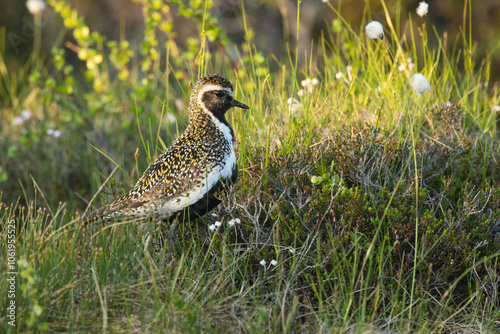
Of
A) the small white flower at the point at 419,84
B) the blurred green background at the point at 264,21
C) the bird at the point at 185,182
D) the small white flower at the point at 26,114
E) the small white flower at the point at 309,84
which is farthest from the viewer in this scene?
the blurred green background at the point at 264,21

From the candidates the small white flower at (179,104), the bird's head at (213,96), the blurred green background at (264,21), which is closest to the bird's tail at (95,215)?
the bird's head at (213,96)

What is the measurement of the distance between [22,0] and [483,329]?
12914 millimetres

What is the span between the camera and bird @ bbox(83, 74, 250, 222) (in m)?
4.42

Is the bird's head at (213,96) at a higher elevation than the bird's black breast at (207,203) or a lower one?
higher

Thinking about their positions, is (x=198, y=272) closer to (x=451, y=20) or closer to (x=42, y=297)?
(x=42, y=297)

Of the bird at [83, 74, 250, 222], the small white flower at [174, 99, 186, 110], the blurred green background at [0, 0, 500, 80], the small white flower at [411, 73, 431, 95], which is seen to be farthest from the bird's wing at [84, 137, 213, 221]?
the blurred green background at [0, 0, 500, 80]

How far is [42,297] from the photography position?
3576 mm

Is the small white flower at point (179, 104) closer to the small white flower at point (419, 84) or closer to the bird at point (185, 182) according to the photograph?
the bird at point (185, 182)

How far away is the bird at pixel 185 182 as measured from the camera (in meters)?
4.42

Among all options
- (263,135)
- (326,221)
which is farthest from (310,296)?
(263,135)

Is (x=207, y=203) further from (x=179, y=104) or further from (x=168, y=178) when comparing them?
(x=179, y=104)

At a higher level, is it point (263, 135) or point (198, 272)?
point (263, 135)

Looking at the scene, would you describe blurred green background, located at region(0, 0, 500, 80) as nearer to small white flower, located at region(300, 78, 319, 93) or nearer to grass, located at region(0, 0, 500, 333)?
small white flower, located at region(300, 78, 319, 93)

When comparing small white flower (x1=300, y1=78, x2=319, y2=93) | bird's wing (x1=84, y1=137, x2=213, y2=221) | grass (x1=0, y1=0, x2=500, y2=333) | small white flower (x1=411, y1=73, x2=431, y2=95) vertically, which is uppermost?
small white flower (x1=411, y1=73, x2=431, y2=95)
